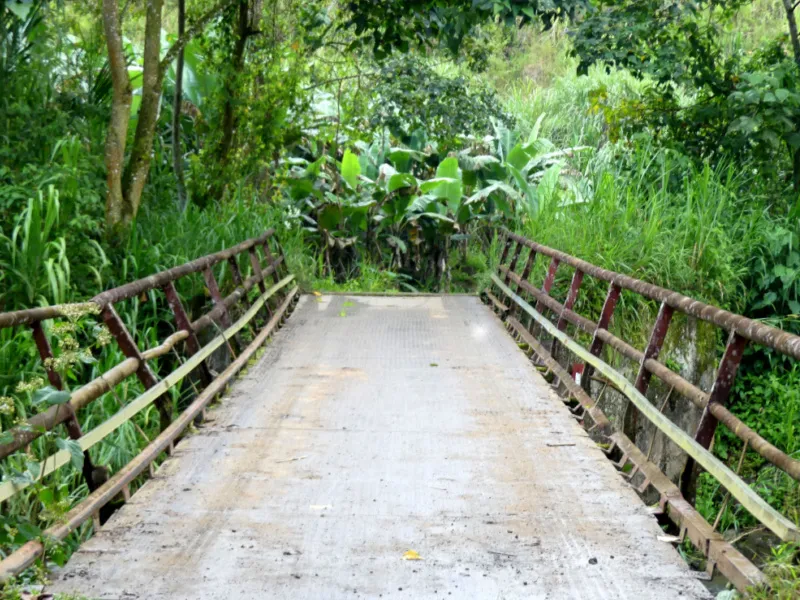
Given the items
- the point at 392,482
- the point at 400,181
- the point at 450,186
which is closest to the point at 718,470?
the point at 392,482

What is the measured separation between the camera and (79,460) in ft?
11.1

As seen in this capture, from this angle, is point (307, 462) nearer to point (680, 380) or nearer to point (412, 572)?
point (412, 572)

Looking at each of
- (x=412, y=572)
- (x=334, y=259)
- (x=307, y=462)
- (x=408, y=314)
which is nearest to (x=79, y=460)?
(x=412, y=572)

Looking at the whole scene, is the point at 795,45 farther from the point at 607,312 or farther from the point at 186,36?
the point at 186,36

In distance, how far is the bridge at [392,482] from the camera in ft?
11.3

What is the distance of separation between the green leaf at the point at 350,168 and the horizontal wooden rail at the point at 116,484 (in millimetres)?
7281

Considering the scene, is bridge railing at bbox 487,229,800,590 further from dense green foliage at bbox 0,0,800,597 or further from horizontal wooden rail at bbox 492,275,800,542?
dense green foliage at bbox 0,0,800,597

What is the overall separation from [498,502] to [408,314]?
6.05 m

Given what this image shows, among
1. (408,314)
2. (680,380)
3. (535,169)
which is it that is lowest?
(408,314)

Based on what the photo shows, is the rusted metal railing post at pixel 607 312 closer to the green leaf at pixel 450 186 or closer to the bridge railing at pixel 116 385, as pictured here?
the bridge railing at pixel 116 385

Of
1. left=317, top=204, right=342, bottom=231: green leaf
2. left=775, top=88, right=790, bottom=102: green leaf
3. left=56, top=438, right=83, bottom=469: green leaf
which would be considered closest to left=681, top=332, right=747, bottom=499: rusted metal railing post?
left=56, top=438, right=83, bottom=469: green leaf

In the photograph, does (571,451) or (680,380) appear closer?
(680,380)

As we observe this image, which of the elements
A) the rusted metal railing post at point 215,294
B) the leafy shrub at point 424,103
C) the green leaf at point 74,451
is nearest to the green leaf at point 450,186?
the leafy shrub at point 424,103

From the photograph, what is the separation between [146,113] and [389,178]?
6.11 meters
